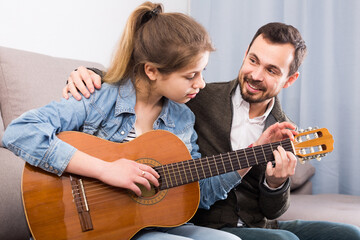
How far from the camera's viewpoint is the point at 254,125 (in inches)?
65.8

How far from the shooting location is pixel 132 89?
4.62ft

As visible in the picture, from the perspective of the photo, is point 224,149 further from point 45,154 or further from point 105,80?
point 45,154

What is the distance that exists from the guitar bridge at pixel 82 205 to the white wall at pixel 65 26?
133 cm

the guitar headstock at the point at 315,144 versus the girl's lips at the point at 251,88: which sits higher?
the girl's lips at the point at 251,88

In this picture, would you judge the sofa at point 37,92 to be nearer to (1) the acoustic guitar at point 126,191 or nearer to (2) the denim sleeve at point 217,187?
(1) the acoustic guitar at point 126,191

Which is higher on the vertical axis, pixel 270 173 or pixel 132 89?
pixel 132 89

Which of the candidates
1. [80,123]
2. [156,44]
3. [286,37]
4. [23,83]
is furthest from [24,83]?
[286,37]

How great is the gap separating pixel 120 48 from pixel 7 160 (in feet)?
1.93

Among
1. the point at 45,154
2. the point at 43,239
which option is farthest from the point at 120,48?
the point at 43,239

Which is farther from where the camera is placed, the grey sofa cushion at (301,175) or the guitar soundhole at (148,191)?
the grey sofa cushion at (301,175)

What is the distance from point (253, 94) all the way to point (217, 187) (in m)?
0.41

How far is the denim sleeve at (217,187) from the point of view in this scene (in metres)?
1.42

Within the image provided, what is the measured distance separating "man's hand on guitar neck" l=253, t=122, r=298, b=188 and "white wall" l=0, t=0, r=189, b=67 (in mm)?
1526

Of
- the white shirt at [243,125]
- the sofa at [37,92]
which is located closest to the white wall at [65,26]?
the sofa at [37,92]
